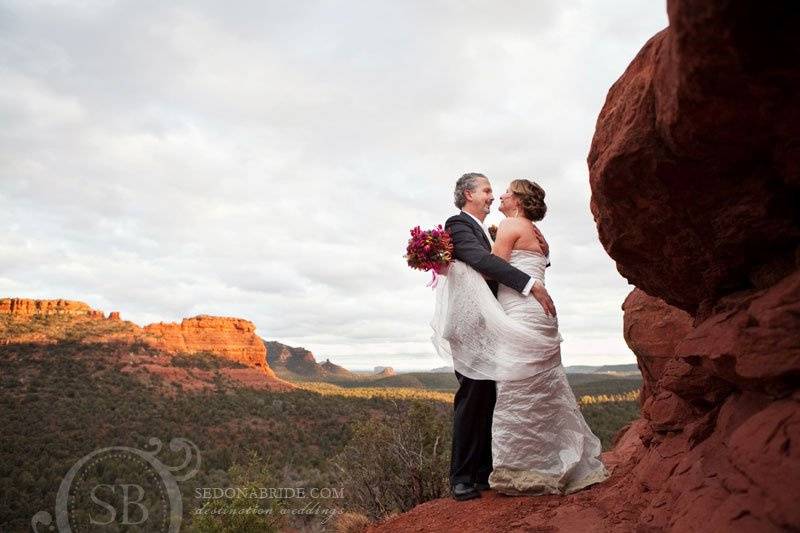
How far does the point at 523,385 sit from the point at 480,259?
1340mm

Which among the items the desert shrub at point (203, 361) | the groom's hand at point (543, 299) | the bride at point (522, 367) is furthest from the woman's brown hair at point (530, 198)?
the desert shrub at point (203, 361)

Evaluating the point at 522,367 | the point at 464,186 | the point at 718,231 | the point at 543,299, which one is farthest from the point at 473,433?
the point at 718,231

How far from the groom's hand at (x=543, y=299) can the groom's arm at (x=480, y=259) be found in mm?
125

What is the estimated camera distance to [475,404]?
541cm

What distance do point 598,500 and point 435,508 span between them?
1611 millimetres

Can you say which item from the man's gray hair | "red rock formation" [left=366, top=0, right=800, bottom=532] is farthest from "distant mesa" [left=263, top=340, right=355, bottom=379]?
"red rock formation" [left=366, top=0, right=800, bottom=532]

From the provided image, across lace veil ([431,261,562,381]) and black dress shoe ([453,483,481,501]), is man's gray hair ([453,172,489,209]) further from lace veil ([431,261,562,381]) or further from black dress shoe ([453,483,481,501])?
black dress shoe ([453,483,481,501])

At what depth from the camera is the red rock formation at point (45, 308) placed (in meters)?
46.2

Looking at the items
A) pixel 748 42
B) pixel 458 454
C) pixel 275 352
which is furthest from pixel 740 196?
pixel 275 352

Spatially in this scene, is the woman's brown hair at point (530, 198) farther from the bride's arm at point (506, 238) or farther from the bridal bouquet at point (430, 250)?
the bridal bouquet at point (430, 250)

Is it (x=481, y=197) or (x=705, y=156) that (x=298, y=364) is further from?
(x=705, y=156)

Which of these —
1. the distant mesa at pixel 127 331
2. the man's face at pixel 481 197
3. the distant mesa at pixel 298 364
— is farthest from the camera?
the distant mesa at pixel 298 364

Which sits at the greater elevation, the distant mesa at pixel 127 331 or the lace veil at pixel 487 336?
the distant mesa at pixel 127 331

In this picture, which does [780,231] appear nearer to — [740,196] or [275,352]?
[740,196]
